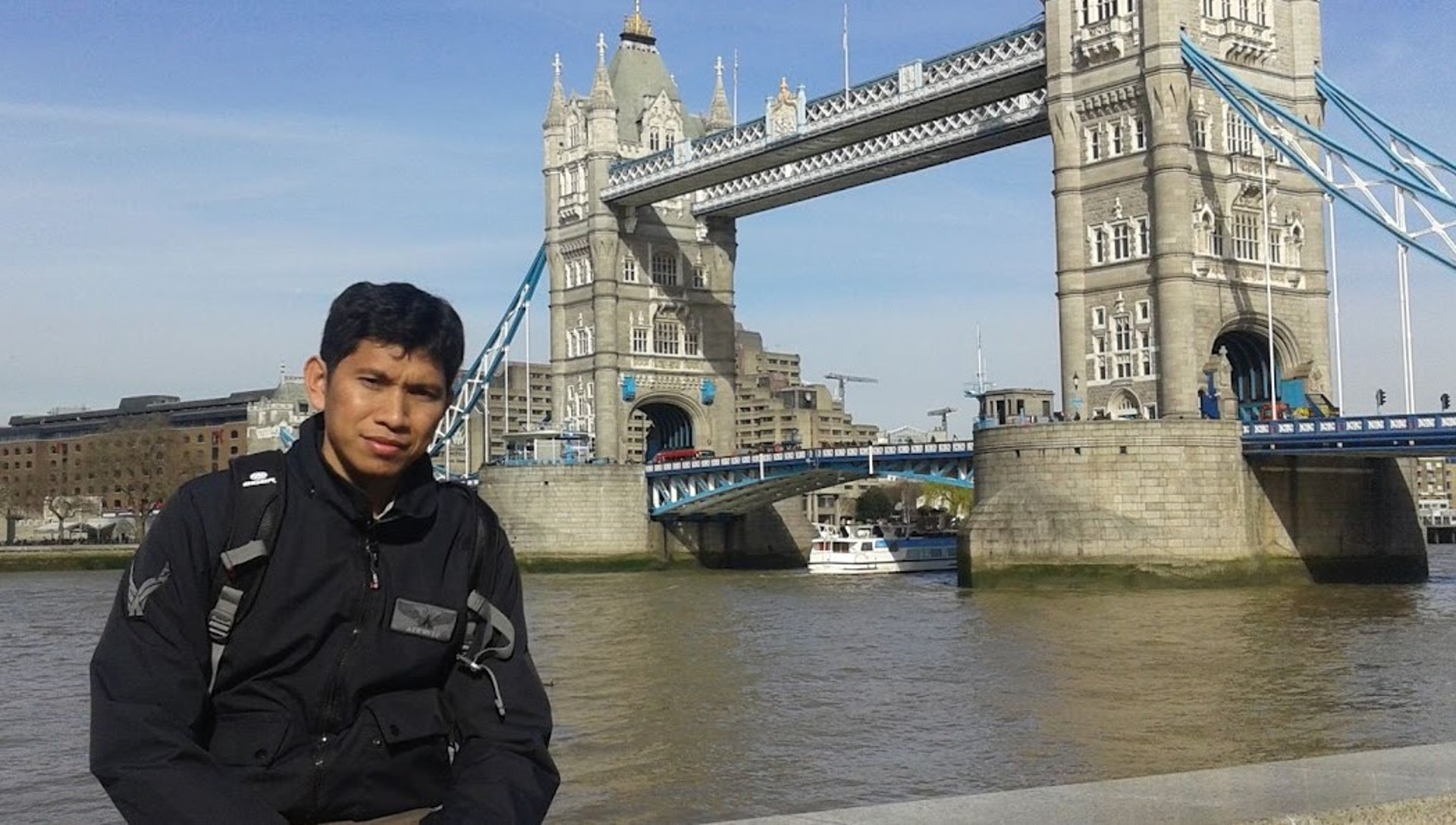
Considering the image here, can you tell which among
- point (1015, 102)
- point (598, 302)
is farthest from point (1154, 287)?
point (598, 302)

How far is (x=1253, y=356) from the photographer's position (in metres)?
37.2

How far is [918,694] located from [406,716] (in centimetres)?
1405

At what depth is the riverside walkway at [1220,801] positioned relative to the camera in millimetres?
3541

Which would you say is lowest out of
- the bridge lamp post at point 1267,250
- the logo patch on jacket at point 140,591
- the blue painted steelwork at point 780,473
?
the logo patch on jacket at point 140,591

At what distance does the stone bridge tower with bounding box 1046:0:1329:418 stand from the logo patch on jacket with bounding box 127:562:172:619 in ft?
108

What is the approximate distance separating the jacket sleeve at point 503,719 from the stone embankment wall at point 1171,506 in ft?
95.5

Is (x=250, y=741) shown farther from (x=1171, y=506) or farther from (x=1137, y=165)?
(x=1137, y=165)

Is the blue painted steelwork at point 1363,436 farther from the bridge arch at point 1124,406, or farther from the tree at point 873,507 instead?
the tree at point 873,507

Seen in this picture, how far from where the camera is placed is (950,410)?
80000 millimetres

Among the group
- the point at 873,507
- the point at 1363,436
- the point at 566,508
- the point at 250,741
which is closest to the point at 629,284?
the point at 566,508

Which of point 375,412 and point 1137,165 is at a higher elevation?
point 1137,165

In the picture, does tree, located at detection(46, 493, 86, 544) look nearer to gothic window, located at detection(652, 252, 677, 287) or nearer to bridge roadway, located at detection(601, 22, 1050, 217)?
gothic window, located at detection(652, 252, 677, 287)

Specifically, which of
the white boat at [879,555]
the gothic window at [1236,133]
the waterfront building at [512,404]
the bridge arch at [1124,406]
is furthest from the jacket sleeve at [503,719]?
the waterfront building at [512,404]

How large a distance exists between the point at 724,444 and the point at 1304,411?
23346mm
